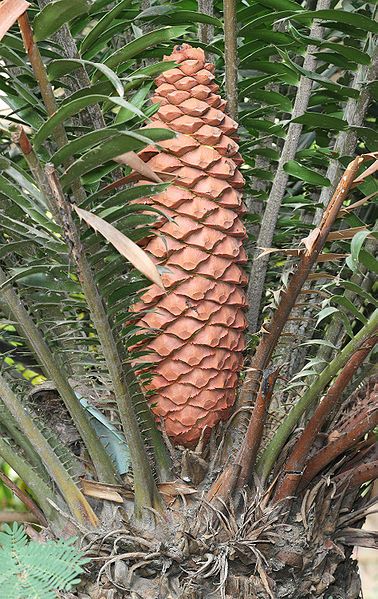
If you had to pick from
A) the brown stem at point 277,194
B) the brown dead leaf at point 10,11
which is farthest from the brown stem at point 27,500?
the brown dead leaf at point 10,11

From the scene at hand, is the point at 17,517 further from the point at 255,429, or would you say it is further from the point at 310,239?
the point at 310,239

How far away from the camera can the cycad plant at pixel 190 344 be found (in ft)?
2.57

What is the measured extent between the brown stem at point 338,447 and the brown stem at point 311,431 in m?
0.02

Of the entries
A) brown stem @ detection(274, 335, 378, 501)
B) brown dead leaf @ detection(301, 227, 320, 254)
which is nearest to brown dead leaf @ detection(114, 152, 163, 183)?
brown dead leaf @ detection(301, 227, 320, 254)

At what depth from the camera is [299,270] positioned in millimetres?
777

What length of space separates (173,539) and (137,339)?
0.80 ft

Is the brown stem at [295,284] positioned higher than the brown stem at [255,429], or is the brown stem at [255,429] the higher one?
the brown stem at [295,284]

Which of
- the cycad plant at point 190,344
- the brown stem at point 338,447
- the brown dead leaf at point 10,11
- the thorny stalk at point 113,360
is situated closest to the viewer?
the brown dead leaf at point 10,11

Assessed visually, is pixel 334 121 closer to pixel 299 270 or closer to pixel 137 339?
pixel 299 270

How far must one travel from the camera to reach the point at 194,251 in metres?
0.84

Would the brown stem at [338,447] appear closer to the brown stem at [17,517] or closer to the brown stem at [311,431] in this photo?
the brown stem at [311,431]

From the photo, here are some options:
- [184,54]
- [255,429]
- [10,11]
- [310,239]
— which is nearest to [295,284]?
[310,239]

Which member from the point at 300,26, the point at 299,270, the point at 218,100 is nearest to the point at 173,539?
the point at 299,270

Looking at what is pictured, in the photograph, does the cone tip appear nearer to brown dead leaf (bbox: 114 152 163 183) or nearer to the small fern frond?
brown dead leaf (bbox: 114 152 163 183)
